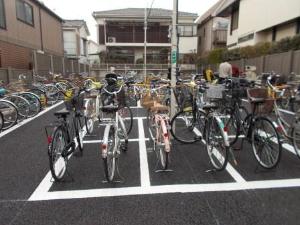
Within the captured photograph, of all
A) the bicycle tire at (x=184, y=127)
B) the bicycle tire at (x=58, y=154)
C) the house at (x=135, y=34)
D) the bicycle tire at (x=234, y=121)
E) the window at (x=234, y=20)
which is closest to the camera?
the bicycle tire at (x=58, y=154)

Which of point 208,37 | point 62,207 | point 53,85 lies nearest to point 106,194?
point 62,207

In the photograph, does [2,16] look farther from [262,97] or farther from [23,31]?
[262,97]

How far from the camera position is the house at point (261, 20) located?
11117 millimetres

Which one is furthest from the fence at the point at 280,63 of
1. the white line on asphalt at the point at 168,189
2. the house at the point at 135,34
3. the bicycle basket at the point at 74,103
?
the house at the point at 135,34

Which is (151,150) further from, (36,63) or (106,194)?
(36,63)

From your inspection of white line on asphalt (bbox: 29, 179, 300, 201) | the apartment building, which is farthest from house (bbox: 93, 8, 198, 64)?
white line on asphalt (bbox: 29, 179, 300, 201)

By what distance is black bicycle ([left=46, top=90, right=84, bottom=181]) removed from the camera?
297 centimetres

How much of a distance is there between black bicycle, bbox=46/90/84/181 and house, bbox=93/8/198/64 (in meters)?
23.0

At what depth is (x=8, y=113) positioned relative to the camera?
19.0 feet

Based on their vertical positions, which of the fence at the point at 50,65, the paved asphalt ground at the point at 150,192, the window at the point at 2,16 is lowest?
the paved asphalt ground at the point at 150,192

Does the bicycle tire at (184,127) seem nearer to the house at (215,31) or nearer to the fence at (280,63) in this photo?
the fence at (280,63)

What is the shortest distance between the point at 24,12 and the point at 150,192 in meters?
13.9

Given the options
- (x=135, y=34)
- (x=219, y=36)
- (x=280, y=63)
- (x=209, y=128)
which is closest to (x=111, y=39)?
(x=135, y=34)

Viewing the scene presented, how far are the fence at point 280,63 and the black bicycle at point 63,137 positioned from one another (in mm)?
8065
